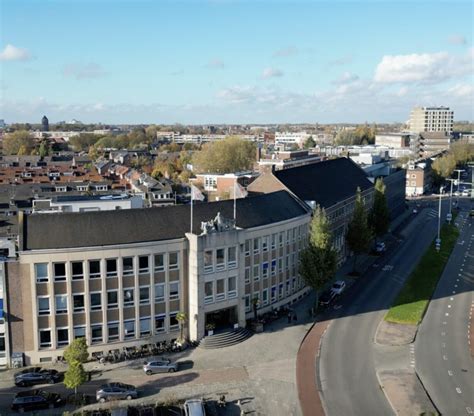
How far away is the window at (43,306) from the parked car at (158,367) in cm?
992

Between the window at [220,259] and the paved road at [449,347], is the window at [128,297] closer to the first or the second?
the window at [220,259]

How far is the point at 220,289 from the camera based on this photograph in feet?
172

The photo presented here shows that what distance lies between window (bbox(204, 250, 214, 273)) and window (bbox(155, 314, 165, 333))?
6093 millimetres

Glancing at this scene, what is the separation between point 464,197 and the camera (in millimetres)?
156000

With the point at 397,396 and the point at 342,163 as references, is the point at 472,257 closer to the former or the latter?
the point at 342,163

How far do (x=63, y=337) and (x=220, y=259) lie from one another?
53.4 feet

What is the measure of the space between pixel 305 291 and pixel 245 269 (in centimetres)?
1357

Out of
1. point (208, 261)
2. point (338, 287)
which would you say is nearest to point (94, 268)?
point (208, 261)

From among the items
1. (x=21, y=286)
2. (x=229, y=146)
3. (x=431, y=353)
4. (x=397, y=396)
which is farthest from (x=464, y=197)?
(x=21, y=286)

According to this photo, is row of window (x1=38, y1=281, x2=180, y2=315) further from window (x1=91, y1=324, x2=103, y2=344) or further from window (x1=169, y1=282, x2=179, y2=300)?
window (x1=91, y1=324, x2=103, y2=344)

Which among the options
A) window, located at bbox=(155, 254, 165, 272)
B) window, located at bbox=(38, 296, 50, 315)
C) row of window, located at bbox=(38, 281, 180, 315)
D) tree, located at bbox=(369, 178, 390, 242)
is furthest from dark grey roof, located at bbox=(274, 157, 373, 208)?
window, located at bbox=(38, 296, 50, 315)

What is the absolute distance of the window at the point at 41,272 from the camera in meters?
45.0

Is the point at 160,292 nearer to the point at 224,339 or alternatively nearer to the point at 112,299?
the point at 112,299

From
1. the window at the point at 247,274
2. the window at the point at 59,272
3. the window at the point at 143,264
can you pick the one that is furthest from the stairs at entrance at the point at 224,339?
the window at the point at 59,272
